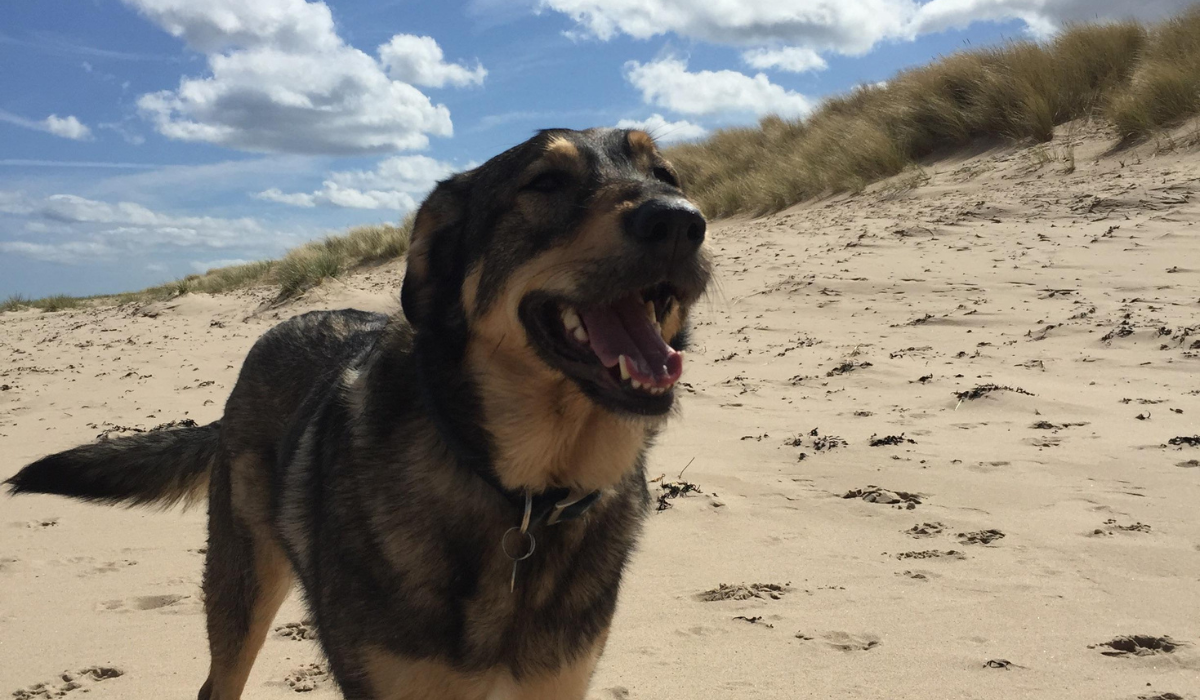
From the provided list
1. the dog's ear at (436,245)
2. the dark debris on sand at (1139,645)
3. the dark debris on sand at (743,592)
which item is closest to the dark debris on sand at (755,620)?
the dark debris on sand at (743,592)

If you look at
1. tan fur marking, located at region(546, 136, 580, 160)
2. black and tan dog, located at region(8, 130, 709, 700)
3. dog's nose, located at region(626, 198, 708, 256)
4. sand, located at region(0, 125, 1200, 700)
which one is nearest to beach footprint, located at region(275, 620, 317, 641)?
sand, located at region(0, 125, 1200, 700)

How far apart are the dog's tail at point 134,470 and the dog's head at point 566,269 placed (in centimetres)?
160

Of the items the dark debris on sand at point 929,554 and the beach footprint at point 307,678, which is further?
the dark debris on sand at point 929,554

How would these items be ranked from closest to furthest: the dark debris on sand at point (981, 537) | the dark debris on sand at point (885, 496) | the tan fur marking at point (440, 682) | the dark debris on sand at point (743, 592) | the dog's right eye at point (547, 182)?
the tan fur marking at point (440, 682)
the dog's right eye at point (547, 182)
the dark debris on sand at point (743, 592)
the dark debris on sand at point (981, 537)
the dark debris on sand at point (885, 496)

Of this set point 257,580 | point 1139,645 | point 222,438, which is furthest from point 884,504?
point 222,438

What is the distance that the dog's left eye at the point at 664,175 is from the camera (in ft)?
12.1

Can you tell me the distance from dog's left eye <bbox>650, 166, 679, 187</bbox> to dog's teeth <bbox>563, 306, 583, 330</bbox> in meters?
0.88

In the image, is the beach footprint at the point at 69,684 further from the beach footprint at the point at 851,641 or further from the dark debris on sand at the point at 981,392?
the dark debris on sand at the point at 981,392

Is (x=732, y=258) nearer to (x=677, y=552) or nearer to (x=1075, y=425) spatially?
(x=1075, y=425)

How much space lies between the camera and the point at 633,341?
3.05 m

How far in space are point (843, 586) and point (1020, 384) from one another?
366 centimetres

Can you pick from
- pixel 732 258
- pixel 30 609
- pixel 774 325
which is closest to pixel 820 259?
pixel 732 258

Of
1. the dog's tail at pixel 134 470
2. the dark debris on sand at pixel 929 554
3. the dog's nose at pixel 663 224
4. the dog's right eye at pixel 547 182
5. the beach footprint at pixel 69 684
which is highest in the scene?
the dog's right eye at pixel 547 182

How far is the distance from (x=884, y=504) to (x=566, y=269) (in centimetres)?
313
